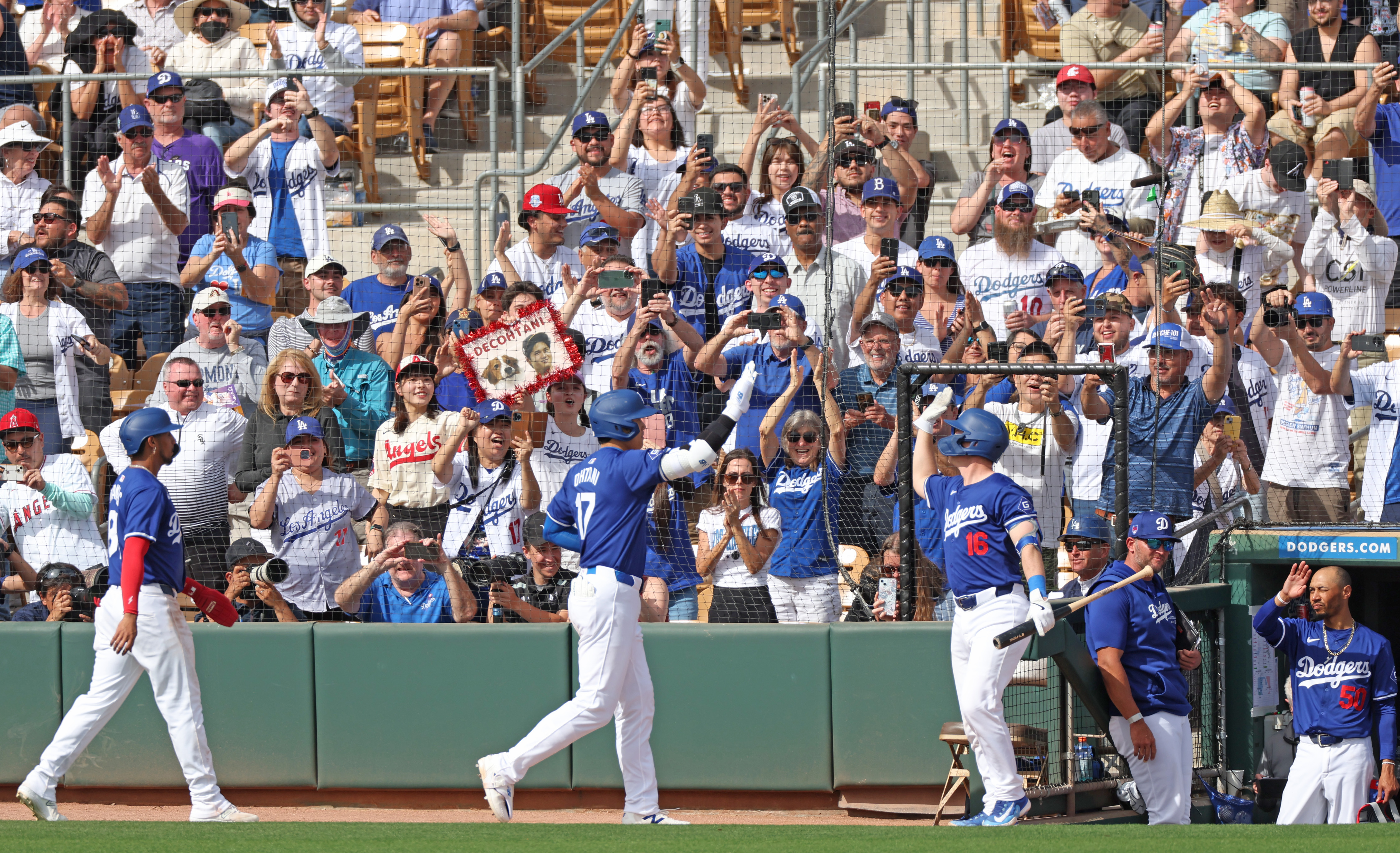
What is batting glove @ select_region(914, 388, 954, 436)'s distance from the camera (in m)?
6.73

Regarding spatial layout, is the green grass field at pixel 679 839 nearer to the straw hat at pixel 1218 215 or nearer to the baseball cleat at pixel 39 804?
the baseball cleat at pixel 39 804

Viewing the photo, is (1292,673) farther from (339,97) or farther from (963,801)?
(339,97)

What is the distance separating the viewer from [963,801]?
738cm

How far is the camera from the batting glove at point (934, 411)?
6730 mm

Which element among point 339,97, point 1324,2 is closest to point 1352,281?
point 1324,2

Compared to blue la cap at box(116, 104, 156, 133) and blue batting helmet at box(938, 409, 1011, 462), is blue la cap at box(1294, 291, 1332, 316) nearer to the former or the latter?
blue batting helmet at box(938, 409, 1011, 462)

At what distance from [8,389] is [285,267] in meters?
1.79

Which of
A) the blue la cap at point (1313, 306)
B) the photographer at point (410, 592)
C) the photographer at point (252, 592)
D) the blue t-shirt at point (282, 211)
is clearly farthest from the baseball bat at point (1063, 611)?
the blue t-shirt at point (282, 211)

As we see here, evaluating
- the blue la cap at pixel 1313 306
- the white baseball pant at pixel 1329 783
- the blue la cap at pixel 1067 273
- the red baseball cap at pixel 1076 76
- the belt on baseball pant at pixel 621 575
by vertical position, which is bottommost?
the white baseball pant at pixel 1329 783

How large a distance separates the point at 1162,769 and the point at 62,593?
18.2 feet

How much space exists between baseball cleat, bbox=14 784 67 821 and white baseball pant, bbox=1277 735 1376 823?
5736 mm

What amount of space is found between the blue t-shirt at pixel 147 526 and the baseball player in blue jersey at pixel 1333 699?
16.8 feet

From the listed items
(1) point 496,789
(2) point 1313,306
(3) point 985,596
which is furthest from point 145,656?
(2) point 1313,306

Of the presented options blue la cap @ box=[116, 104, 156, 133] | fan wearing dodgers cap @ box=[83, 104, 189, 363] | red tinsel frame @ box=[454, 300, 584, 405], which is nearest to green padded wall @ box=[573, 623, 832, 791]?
red tinsel frame @ box=[454, 300, 584, 405]
